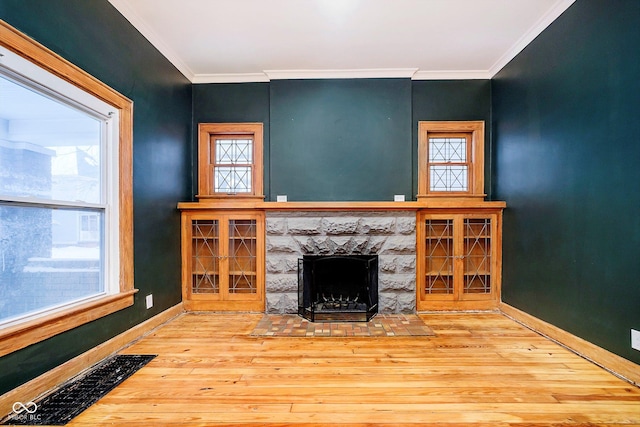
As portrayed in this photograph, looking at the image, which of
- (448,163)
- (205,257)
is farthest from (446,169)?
(205,257)

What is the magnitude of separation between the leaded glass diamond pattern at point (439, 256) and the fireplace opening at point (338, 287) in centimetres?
68

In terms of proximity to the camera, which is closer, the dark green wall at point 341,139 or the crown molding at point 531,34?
the crown molding at point 531,34

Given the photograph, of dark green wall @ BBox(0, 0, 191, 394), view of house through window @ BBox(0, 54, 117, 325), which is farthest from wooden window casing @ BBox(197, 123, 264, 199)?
view of house through window @ BBox(0, 54, 117, 325)

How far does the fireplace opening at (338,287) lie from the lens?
11.1ft

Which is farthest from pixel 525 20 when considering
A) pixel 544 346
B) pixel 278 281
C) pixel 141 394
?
pixel 141 394

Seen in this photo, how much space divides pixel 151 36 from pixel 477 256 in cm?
411

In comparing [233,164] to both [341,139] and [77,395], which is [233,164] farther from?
[77,395]

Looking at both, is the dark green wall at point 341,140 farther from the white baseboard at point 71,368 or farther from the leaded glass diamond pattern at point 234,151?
the white baseboard at point 71,368

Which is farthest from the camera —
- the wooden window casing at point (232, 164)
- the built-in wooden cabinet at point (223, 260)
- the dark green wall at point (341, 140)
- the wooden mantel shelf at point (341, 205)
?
the wooden window casing at point (232, 164)

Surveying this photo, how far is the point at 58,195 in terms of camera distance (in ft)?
6.90

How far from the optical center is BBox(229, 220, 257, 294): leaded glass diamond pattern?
369 cm

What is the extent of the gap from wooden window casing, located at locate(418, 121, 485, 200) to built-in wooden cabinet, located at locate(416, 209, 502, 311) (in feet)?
1.07

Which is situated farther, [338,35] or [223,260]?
[223,260]

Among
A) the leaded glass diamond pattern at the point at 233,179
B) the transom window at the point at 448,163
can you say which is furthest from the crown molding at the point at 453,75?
the leaded glass diamond pattern at the point at 233,179
